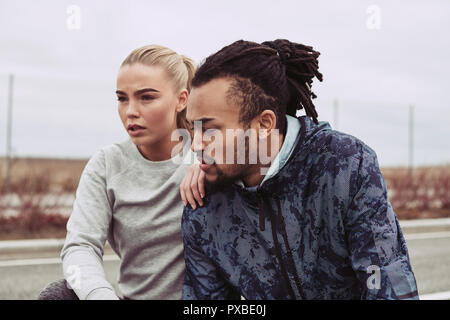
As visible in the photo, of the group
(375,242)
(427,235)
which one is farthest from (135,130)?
(427,235)

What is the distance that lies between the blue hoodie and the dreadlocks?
14cm

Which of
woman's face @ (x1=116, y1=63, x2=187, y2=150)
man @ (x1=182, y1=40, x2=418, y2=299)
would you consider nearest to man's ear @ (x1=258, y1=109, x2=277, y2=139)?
A: man @ (x1=182, y1=40, x2=418, y2=299)

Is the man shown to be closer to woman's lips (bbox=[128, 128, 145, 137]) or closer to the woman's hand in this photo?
the woman's hand

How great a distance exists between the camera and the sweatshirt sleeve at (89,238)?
1863mm

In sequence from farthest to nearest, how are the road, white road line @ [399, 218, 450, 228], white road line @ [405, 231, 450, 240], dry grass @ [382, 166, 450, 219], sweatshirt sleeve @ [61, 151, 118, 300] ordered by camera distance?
dry grass @ [382, 166, 450, 219], white road line @ [399, 218, 450, 228], white road line @ [405, 231, 450, 240], the road, sweatshirt sleeve @ [61, 151, 118, 300]

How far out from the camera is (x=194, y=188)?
1.91 m

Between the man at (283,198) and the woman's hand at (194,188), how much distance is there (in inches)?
0.9

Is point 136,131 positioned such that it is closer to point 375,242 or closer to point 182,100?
point 182,100

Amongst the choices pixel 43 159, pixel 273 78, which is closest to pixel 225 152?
pixel 273 78

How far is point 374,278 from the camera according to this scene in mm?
1618

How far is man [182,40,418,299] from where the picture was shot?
5.44 ft

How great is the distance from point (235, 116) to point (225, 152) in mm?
121

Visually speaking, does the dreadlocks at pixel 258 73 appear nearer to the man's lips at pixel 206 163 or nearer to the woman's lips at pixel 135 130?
the man's lips at pixel 206 163

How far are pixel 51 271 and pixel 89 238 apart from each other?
3.91 meters
